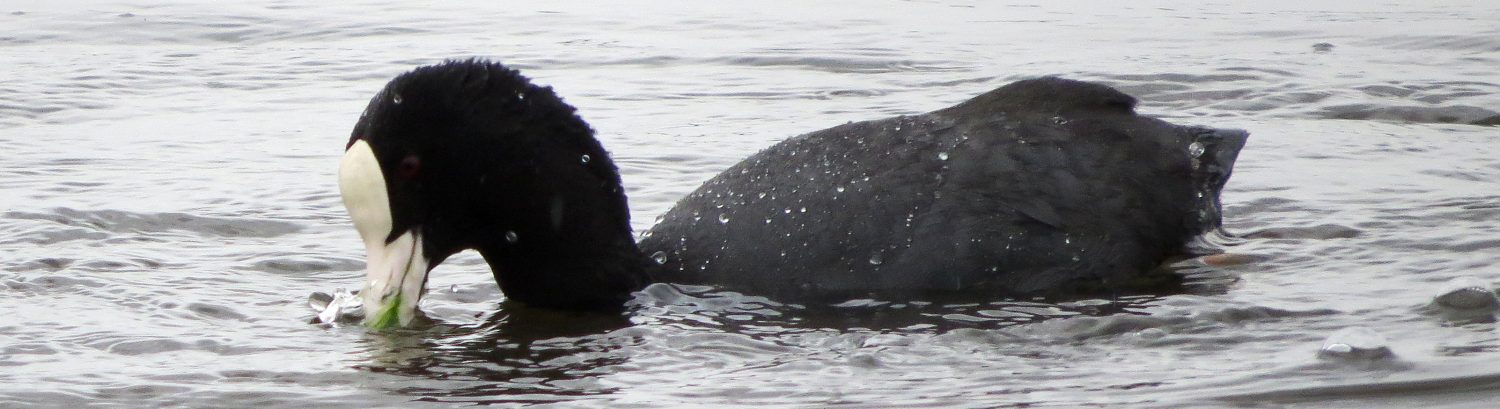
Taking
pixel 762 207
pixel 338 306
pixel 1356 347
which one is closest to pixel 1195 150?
pixel 762 207

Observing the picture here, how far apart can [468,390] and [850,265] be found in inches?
41.4

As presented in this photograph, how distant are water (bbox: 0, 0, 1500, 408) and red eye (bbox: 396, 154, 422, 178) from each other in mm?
346

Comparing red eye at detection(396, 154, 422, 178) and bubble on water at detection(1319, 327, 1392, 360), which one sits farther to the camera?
red eye at detection(396, 154, 422, 178)

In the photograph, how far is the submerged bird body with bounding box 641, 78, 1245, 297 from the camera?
14.0 feet

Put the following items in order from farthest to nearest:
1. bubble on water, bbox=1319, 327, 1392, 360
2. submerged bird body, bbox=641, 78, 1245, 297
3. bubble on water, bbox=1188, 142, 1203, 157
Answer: bubble on water, bbox=1188, 142, 1203, 157 < submerged bird body, bbox=641, 78, 1245, 297 < bubble on water, bbox=1319, 327, 1392, 360

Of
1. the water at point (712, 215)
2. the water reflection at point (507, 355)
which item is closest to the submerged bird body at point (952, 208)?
the water at point (712, 215)

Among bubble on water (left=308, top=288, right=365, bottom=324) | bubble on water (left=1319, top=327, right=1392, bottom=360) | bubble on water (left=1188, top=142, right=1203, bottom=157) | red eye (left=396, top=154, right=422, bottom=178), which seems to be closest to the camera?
bubble on water (left=1319, top=327, right=1392, bottom=360)

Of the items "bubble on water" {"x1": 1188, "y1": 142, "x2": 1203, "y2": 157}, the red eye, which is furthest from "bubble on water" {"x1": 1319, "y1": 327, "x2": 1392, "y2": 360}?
the red eye

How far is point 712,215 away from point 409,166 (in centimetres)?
81

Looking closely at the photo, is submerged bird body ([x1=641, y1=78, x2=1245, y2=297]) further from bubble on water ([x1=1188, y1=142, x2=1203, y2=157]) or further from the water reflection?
the water reflection

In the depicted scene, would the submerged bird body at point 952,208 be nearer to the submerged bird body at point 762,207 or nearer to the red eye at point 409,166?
the submerged bird body at point 762,207

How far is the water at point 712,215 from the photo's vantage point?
11.6ft

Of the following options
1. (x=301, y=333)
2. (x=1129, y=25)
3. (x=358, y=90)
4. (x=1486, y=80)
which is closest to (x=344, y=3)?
(x=358, y=90)

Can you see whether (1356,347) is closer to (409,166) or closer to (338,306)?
(409,166)
